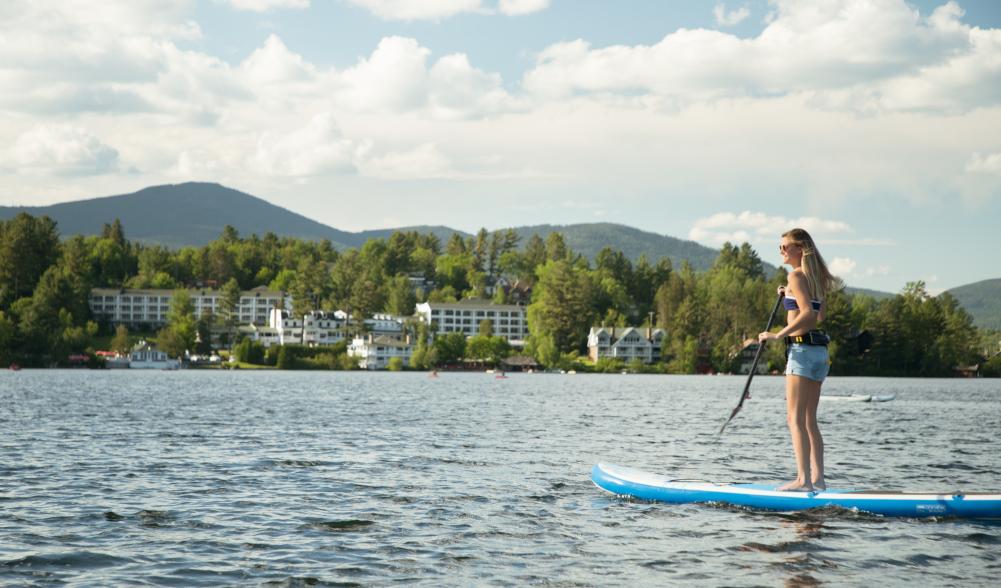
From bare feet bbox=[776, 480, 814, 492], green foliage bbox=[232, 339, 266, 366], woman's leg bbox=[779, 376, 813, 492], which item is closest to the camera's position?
woman's leg bbox=[779, 376, 813, 492]

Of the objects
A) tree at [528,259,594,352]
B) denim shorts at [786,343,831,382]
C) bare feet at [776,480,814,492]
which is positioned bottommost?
bare feet at [776,480,814,492]

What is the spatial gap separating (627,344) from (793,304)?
172961 millimetres

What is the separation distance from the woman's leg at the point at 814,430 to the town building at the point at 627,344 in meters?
168

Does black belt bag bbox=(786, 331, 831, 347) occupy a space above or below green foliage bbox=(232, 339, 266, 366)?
above

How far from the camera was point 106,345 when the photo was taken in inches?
7840

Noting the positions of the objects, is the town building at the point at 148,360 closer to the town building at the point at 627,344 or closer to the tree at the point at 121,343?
the tree at the point at 121,343

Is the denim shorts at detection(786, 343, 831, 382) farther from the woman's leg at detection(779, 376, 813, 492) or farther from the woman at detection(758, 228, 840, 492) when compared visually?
the woman's leg at detection(779, 376, 813, 492)

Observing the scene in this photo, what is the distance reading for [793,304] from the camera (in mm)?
15047

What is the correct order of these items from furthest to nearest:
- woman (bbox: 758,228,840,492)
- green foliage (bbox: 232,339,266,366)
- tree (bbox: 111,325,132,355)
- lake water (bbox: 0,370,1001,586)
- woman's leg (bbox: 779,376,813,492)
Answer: tree (bbox: 111,325,132,355), green foliage (bbox: 232,339,266,366), woman's leg (bbox: 779,376,813,492), woman (bbox: 758,228,840,492), lake water (bbox: 0,370,1001,586)

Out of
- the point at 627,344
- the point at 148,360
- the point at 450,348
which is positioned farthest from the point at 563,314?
the point at 148,360

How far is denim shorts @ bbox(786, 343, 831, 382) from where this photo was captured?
14.9 m

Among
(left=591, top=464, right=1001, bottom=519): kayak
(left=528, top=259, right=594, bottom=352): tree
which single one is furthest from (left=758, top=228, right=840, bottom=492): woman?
(left=528, top=259, right=594, bottom=352): tree

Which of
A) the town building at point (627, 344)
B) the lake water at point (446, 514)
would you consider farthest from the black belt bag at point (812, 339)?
the town building at point (627, 344)

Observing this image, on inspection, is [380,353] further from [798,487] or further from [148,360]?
[798,487]
